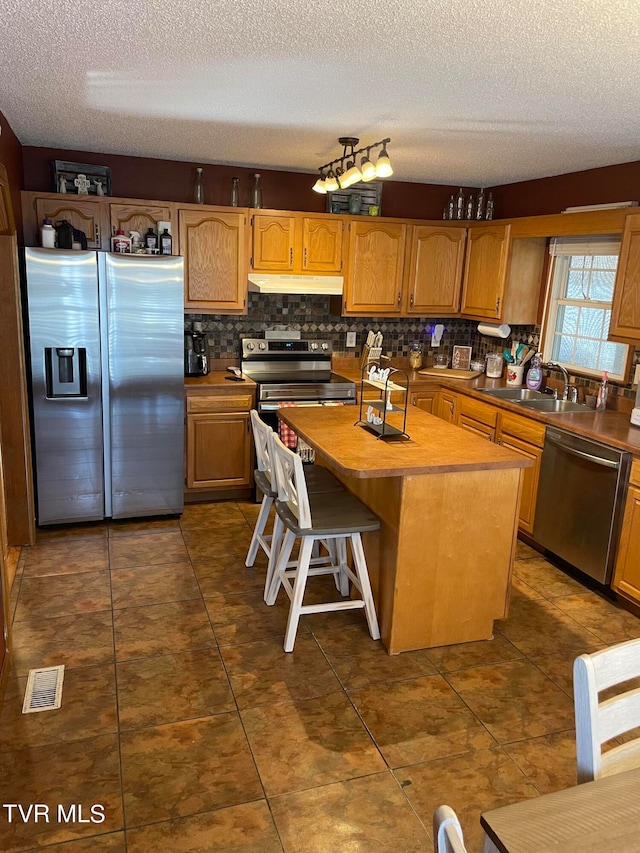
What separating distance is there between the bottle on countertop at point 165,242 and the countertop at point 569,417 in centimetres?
163

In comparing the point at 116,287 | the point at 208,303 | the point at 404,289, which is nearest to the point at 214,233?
the point at 208,303

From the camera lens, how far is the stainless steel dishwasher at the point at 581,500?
11.5ft

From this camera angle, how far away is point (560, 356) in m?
4.94

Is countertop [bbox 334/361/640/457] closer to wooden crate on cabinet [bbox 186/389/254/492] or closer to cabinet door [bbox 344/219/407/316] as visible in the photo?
cabinet door [bbox 344/219/407/316]

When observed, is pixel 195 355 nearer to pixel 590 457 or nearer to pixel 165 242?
pixel 165 242

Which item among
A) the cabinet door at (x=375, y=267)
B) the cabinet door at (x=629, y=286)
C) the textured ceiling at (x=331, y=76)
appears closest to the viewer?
the textured ceiling at (x=331, y=76)

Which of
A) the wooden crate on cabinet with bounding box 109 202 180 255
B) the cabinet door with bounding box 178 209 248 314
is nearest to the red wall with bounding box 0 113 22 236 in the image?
the wooden crate on cabinet with bounding box 109 202 180 255

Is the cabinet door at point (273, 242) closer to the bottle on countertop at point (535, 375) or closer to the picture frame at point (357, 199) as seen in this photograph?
the picture frame at point (357, 199)

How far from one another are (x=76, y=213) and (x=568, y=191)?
338 centimetres

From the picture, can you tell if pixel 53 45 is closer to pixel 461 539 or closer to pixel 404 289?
pixel 461 539

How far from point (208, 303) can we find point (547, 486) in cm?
264

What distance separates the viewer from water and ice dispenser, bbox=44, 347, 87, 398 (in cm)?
406

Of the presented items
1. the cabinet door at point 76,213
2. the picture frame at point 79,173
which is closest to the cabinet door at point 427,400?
the cabinet door at point 76,213

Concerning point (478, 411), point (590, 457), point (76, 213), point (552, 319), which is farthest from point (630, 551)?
point (76, 213)
